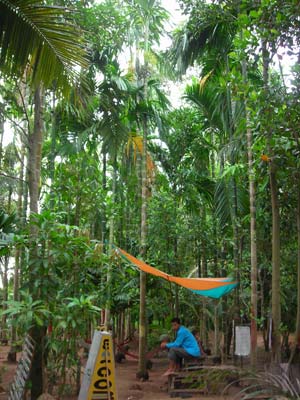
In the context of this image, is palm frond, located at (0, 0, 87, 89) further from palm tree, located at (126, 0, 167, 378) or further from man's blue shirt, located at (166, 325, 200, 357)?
palm tree, located at (126, 0, 167, 378)

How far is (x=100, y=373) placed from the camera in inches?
189

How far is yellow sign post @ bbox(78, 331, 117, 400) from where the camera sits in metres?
4.74

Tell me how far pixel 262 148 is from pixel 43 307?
2628mm

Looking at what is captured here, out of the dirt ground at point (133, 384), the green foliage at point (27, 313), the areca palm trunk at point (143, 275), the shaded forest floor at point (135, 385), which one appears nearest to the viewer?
the green foliage at point (27, 313)

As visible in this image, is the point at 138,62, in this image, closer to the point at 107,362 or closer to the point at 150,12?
the point at 150,12

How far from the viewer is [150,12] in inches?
348

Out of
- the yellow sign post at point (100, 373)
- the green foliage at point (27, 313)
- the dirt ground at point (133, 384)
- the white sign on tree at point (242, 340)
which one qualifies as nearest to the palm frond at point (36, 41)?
the green foliage at point (27, 313)

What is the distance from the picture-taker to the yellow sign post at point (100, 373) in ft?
15.5

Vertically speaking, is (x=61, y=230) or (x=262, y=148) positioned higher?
(x=262, y=148)

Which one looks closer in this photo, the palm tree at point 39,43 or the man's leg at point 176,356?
the palm tree at point 39,43

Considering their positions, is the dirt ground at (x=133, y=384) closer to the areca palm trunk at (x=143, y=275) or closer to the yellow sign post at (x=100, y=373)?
the areca palm trunk at (x=143, y=275)

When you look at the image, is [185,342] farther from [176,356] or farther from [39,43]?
[39,43]

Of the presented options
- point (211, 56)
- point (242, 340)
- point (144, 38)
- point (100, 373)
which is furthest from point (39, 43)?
point (144, 38)

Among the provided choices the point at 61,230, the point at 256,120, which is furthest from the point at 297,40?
the point at 61,230
